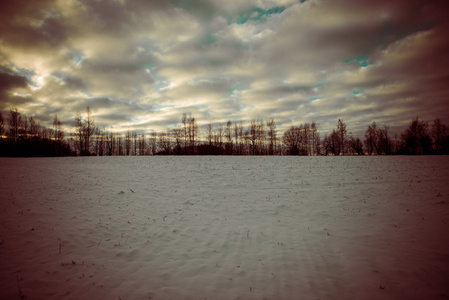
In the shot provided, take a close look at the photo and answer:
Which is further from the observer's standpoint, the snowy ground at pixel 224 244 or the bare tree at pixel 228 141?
the bare tree at pixel 228 141

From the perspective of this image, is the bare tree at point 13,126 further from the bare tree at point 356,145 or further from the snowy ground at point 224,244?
the bare tree at point 356,145

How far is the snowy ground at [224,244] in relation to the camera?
173 inches

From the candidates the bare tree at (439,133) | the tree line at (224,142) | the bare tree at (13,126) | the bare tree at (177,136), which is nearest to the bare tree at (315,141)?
the tree line at (224,142)

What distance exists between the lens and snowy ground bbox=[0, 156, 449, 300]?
4.39m

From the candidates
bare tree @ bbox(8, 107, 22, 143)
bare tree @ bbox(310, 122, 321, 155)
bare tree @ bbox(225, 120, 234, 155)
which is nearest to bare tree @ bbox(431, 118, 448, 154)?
Answer: bare tree @ bbox(310, 122, 321, 155)

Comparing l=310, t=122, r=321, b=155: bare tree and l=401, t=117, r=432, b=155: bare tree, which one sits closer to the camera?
l=401, t=117, r=432, b=155: bare tree

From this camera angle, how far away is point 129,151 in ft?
293

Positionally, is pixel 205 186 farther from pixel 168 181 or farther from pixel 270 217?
pixel 270 217

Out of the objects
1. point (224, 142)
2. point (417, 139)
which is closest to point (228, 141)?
point (224, 142)

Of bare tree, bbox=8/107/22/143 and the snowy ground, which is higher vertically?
bare tree, bbox=8/107/22/143

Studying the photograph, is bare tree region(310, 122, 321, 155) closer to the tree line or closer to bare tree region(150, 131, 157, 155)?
the tree line

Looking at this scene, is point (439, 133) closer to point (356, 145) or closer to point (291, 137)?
point (356, 145)

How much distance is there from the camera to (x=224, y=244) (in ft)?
21.2

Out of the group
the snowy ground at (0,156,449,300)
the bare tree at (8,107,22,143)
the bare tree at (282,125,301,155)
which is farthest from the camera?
the bare tree at (282,125,301,155)
